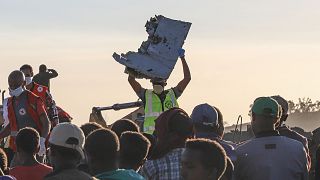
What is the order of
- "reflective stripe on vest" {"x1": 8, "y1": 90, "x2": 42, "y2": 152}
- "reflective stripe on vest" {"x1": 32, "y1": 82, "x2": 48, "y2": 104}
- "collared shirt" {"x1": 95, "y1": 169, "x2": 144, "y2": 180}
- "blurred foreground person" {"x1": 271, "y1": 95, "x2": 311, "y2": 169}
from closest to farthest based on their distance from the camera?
"collared shirt" {"x1": 95, "y1": 169, "x2": 144, "y2": 180}
"blurred foreground person" {"x1": 271, "y1": 95, "x2": 311, "y2": 169}
"reflective stripe on vest" {"x1": 8, "y1": 90, "x2": 42, "y2": 152}
"reflective stripe on vest" {"x1": 32, "y1": 82, "x2": 48, "y2": 104}

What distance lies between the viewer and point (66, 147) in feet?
26.0

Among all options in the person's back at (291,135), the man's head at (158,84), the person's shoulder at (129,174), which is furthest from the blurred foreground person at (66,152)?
the man's head at (158,84)

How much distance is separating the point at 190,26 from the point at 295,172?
675 centimetres

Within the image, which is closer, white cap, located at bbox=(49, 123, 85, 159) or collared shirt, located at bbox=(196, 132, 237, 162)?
white cap, located at bbox=(49, 123, 85, 159)

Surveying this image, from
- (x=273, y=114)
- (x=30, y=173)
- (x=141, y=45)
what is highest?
(x=141, y=45)

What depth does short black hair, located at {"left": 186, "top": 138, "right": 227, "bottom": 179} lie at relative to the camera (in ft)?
25.3

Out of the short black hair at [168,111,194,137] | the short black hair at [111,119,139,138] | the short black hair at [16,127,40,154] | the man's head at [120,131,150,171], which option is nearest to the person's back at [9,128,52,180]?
the short black hair at [16,127,40,154]

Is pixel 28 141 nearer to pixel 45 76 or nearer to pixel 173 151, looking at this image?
pixel 173 151

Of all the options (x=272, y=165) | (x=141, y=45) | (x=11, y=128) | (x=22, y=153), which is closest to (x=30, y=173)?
(x=22, y=153)

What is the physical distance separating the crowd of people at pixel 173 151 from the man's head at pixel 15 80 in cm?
319

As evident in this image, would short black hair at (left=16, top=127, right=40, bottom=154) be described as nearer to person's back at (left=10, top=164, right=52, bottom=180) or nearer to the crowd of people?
the crowd of people

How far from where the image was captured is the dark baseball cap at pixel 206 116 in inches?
381

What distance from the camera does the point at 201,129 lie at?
9711 mm

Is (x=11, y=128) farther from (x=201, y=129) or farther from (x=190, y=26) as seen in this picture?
(x=201, y=129)
